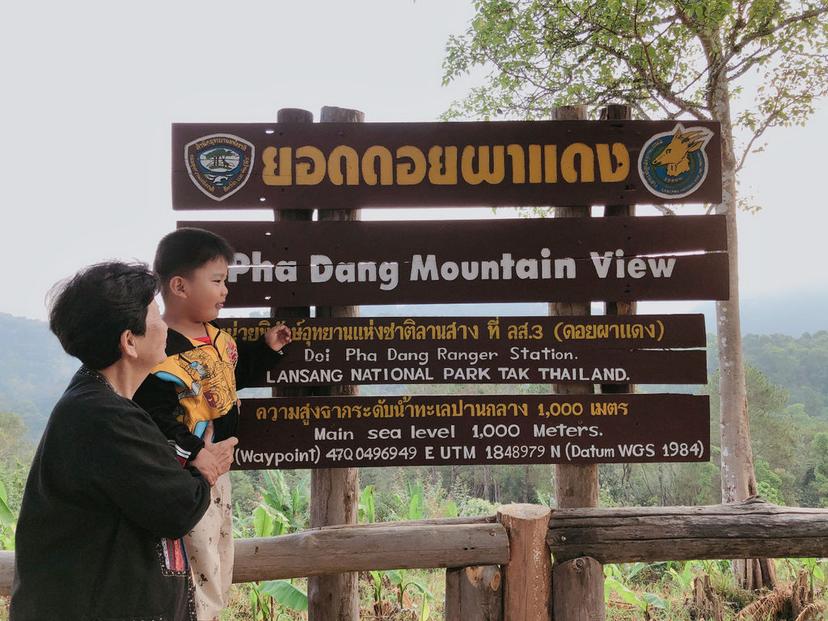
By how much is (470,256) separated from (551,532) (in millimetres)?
1402


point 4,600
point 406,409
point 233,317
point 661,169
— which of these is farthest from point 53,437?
point 4,600

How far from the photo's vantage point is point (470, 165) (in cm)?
339

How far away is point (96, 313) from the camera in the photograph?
5.49 ft

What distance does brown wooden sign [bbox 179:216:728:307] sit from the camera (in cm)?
329

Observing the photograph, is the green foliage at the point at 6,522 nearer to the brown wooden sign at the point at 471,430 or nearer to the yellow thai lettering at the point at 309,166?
the brown wooden sign at the point at 471,430

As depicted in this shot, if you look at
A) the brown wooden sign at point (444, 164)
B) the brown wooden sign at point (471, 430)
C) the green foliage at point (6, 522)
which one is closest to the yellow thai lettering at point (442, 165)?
the brown wooden sign at point (444, 164)

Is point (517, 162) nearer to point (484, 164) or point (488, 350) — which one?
point (484, 164)

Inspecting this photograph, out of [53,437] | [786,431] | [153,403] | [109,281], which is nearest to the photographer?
[53,437]

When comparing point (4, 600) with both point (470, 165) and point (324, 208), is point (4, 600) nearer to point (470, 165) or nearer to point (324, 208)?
point (324, 208)

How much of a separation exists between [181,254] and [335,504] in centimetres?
150

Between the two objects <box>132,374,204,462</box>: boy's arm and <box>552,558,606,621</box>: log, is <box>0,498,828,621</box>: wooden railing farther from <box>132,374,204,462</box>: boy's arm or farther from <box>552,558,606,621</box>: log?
<box>132,374,204,462</box>: boy's arm

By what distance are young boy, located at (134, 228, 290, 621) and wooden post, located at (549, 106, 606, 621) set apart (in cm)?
150

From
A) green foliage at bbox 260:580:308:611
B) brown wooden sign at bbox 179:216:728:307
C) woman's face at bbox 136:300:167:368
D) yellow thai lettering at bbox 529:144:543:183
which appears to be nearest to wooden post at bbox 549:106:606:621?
brown wooden sign at bbox 179:216:728:307

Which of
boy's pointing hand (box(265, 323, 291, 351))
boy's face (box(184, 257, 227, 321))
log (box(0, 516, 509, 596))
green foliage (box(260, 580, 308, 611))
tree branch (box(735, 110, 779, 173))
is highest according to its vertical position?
tree branch (box(735, 110, 779, 173))
